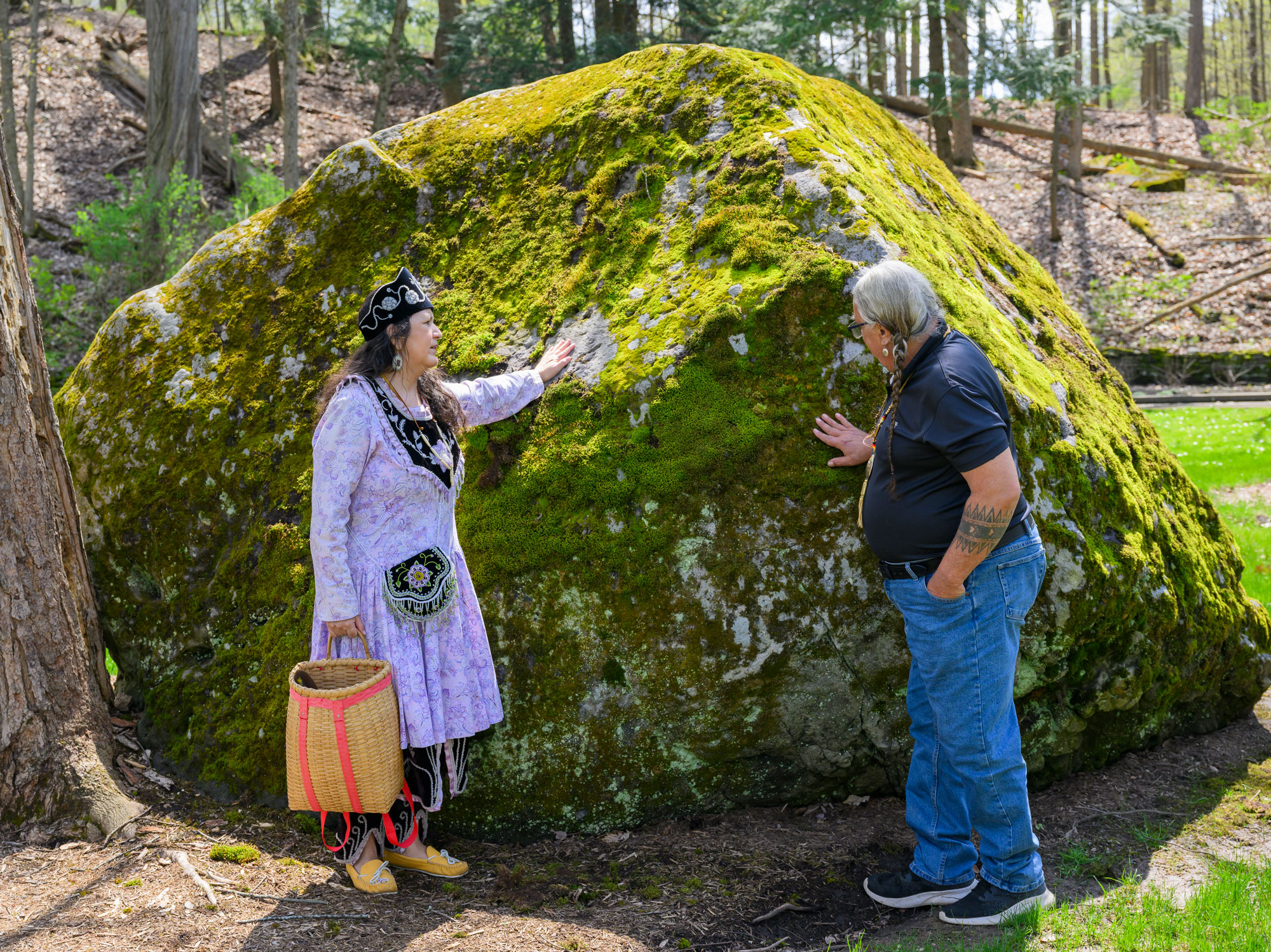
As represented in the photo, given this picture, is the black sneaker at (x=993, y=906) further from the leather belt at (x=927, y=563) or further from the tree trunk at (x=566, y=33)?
the tree trunk at (x=566, y=33)

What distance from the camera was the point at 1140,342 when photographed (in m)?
16.8

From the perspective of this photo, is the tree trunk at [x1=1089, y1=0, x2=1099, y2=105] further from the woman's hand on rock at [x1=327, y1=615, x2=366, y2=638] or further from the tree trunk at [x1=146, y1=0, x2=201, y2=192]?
the woman's hand on rock at [x1=327, y1=615, x2=366, y2=638]

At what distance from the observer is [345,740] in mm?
3195

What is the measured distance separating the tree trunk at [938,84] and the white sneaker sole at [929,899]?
1553cm

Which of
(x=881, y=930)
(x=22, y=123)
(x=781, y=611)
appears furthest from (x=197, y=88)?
(x=881, y=930)

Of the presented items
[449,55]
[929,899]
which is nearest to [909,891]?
[929,899]

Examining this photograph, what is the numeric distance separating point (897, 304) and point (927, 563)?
2.92 ft

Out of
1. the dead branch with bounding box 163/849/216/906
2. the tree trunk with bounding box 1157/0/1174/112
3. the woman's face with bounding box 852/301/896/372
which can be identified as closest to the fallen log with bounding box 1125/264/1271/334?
the tree trunk with bounding box 1157/0/1174/112

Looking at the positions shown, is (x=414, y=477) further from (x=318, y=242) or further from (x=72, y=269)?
(x=72, y=269)

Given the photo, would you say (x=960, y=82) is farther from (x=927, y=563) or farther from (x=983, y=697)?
(x=983, y=697)

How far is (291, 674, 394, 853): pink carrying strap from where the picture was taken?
3160 millimetres

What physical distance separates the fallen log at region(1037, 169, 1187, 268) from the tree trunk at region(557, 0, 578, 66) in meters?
13.4

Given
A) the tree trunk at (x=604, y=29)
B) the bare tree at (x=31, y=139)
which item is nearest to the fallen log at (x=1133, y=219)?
the tree trunk at (x=604, y=29)

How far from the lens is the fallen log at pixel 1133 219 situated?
19656mm
